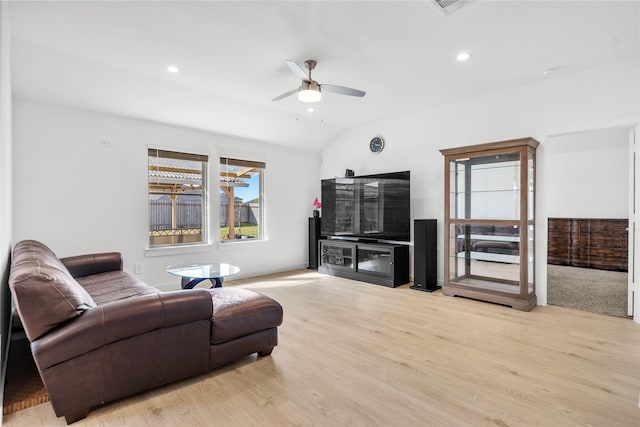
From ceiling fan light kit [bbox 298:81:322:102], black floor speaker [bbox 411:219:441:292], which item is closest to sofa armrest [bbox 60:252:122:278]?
ceiling fan light kit [bbox 298:81:322:102]

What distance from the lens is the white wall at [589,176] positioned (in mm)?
5883

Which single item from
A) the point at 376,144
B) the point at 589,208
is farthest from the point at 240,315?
the point at 589,208

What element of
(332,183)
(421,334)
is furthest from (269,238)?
(421,334)

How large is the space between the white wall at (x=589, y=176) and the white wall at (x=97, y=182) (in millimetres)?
5727

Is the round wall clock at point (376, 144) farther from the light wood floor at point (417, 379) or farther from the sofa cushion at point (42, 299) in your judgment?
the sofa cushion at point (42, 299)

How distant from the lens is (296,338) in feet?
9.56

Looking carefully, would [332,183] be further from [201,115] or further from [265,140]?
[201,115]

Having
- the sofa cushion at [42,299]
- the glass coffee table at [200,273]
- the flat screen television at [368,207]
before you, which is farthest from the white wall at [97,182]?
the sofa cushion at [42,299]

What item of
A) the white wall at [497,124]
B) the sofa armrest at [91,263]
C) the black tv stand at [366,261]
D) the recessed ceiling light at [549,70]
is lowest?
the black tv stand at [366,261]

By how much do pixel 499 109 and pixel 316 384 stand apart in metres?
4.03

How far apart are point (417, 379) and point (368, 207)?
3372 mm

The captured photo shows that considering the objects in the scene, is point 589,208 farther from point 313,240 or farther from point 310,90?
point 310,90

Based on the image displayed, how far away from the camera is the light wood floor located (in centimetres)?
183

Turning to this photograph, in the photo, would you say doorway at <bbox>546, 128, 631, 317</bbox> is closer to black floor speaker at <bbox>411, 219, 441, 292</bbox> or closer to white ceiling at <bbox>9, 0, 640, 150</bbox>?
black floor speaker at <bbox>411, 219, 441, 292</bbox>
